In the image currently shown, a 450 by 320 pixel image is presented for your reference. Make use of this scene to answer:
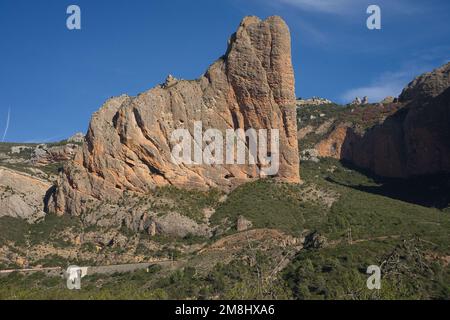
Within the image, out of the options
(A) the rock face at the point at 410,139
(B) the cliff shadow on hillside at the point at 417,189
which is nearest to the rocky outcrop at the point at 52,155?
(B) the cliff shadow on hillside at the point at 417,189

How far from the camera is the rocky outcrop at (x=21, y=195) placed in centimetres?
7000

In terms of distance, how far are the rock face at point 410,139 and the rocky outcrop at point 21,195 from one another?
49.3 m

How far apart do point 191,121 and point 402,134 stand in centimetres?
3948

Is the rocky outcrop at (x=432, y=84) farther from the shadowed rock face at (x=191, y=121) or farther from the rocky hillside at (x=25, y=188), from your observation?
the rocky hillside at (x=25, y=188)

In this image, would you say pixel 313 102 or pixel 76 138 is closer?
pixel 76 138

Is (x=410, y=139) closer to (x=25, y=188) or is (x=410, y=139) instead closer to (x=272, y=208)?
(x=272, y=208)

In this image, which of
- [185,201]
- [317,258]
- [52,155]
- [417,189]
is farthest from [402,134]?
[317,258]

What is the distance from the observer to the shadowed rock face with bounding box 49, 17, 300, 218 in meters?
68.3

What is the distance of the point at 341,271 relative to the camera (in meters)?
45.6

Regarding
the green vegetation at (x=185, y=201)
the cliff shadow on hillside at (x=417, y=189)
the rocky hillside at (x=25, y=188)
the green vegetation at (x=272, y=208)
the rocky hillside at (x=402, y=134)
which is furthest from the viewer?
the rocky hillside at (x=402, y=134)

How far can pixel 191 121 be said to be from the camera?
70125mm
